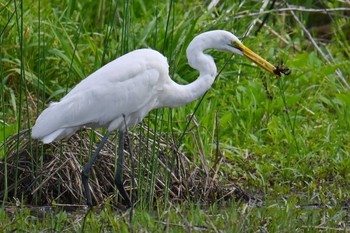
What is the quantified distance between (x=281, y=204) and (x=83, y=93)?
1.29 metres

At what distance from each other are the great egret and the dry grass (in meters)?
0.18

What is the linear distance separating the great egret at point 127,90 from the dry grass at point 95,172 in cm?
18

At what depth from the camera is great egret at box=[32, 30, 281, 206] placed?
6.10 m

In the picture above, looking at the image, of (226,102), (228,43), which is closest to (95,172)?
(228,43)

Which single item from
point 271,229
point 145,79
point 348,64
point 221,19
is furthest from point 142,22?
point 271,229

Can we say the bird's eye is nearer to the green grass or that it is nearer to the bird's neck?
the bird's neck

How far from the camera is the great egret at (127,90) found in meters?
6.10

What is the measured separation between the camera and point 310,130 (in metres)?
7.64

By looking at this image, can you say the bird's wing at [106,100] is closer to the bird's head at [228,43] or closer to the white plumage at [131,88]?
the white plumage at [131,88]

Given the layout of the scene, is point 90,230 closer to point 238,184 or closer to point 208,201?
point 208,201

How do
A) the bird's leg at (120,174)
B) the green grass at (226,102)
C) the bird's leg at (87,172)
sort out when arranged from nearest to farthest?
the green grass at (226,102) < the bird's leg at (87,172) < the bird's leg at (120,174)

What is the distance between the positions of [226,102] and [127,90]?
201 cm

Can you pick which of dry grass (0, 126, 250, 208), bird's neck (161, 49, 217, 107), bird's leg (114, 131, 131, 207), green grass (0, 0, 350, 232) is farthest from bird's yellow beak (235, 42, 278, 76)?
bird's leg (114, 131, 131, 207)

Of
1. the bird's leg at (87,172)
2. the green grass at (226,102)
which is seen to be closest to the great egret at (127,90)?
the bird's leg at (87,172)
